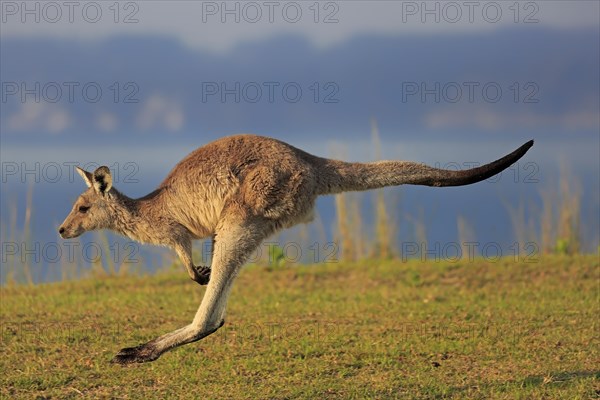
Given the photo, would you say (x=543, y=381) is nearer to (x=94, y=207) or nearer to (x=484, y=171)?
(x=484, y=171)

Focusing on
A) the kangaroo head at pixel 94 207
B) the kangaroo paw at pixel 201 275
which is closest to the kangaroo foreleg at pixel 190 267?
the kangaroo paw at pixel 201 275

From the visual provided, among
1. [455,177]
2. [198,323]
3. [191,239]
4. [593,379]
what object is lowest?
[593,379]

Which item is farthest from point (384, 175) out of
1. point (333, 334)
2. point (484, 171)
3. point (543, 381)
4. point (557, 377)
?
point (333, 334)

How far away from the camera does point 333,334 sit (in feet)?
30.3

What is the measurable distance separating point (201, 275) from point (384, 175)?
1.76 meters

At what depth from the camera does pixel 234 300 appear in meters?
11.5

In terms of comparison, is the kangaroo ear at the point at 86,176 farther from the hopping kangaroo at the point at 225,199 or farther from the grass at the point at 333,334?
the grass at the point at 333,334

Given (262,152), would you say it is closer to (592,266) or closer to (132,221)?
(132,221)

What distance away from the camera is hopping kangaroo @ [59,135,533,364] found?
6797mm

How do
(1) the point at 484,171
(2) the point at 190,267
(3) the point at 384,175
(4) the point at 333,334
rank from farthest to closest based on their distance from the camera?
1. (4) the point at 333,334
2. (2) the point at 190,267
3. (3) the point at 384,175
4. (1) the point at 484,171

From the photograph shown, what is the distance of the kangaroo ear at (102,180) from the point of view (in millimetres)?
7320

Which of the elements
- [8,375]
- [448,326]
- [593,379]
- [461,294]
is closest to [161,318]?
[8,375]

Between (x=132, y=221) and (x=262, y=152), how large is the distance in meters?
1.33

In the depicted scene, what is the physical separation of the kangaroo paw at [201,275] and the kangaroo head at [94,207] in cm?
89
